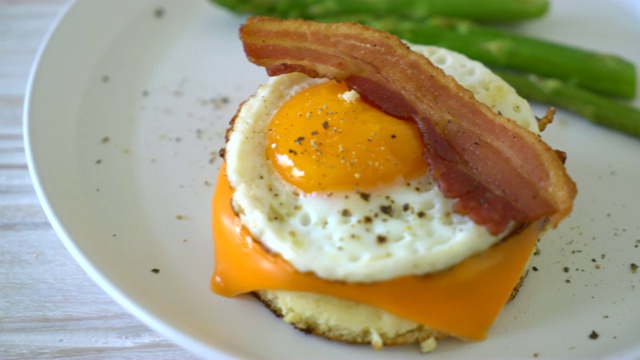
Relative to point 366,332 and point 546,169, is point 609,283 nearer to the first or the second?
point 546,169

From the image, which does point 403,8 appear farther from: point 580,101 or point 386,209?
point 386,209

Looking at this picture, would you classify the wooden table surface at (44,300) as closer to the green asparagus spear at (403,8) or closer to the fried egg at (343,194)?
the fried egg at (343,194)

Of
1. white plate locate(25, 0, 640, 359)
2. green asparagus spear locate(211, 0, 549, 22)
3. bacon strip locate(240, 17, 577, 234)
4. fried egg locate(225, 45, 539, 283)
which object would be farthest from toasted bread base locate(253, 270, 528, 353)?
green asparagus spear locate(211, 0, 549, 22)

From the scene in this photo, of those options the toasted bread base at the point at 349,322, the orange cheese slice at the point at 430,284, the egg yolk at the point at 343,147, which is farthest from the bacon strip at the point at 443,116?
the toasted bread base at the point at 349,322

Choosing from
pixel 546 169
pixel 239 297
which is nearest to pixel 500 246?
pixel 546 169

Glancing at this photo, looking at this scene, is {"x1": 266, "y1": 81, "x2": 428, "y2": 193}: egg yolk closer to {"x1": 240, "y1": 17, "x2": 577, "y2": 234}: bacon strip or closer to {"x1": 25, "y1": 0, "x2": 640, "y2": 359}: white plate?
{"x1": 240, "y1": 17, "x2": 577, "y2": 234}: bacon strip

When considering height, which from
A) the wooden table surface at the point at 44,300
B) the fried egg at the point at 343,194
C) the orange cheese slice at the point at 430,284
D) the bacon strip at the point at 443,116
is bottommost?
the wooden table surface at the point at 44,300
